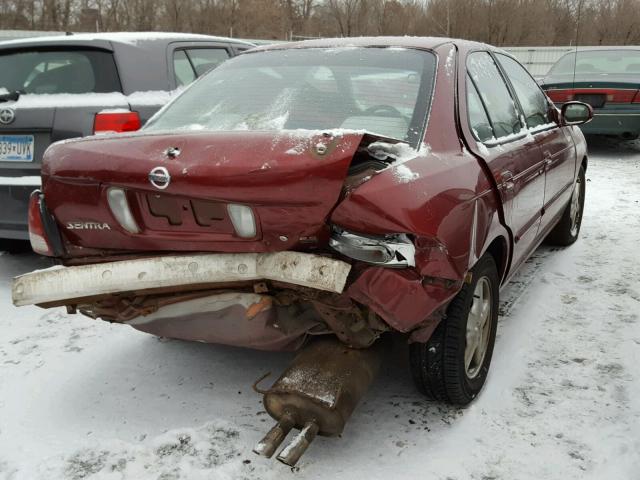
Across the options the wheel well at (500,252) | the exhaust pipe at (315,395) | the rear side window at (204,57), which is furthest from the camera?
the rear side window at (204,57)

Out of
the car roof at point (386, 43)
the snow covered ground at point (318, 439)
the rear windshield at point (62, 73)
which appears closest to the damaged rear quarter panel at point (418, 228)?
the snow covered ground at point (318, 439)

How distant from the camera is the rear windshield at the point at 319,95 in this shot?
106 inches

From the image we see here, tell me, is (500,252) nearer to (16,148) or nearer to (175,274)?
(175,274)

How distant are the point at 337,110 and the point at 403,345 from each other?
129 cm

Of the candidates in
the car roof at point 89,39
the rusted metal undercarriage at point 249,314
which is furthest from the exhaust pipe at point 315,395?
the car roof at point 89,39

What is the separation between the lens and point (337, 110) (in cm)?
275

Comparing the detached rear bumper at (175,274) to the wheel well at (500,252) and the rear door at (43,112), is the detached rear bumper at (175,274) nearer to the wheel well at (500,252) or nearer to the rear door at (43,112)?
the wheel well at (500,252)

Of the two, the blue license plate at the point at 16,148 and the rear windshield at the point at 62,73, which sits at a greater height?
the rear windshield at the point at 62,73

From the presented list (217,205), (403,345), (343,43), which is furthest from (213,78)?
(403,345)

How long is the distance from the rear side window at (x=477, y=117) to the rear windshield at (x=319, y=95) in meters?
0.24

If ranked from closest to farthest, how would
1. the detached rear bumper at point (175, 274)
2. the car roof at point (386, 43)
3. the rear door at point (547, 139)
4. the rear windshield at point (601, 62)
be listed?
the detached rear bumper at point (175, 274) < the car roof at point (386, 43) < the rear door at point (547, 139) < the rear windshield at point (601, 62)

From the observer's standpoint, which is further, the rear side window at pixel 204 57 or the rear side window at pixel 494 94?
the rear side window at pixel 204 57

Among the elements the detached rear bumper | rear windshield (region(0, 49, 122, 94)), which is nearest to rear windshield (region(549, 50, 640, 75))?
rear windshield (region(0, 49, 122, 94))

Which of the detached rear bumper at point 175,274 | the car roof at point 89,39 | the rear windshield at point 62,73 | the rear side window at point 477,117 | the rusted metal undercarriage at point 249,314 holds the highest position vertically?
the car roof at point 89,39
